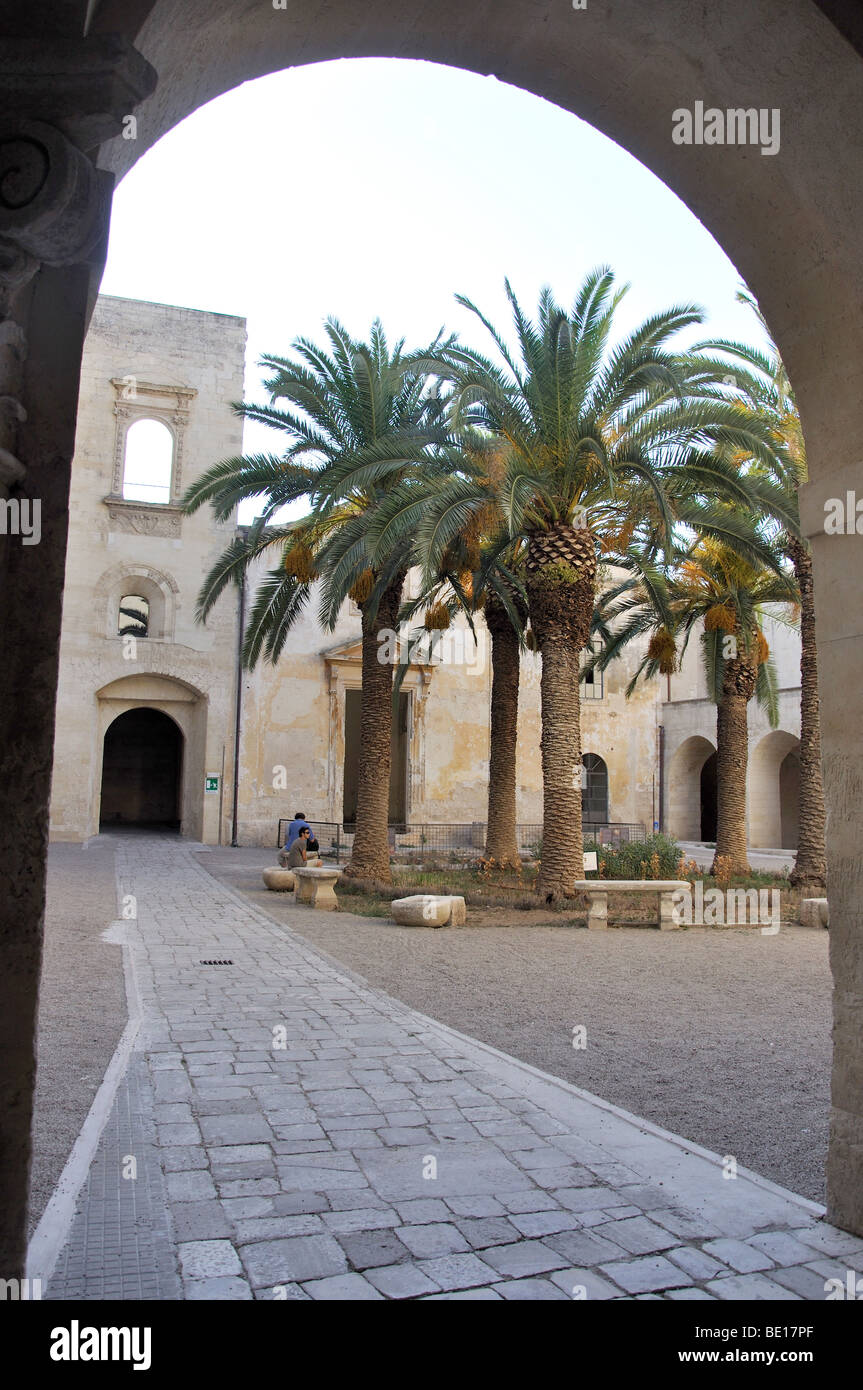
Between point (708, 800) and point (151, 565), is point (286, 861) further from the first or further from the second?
point (708, 800)

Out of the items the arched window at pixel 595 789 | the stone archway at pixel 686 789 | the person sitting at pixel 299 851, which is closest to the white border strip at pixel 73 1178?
the person sitting at pixel 299 851

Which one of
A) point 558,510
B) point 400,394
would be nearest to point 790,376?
point 558,510

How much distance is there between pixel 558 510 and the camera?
13.8 metres

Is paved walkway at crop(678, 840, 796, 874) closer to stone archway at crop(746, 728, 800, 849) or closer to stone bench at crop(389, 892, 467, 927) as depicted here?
stone archway at crop(746, 728, 800, 849)

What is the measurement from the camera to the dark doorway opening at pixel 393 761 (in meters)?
29.8

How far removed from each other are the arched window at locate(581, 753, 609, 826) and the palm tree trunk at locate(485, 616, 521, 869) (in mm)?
12919

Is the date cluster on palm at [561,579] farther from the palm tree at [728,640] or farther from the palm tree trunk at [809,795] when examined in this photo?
the palm tree at [728,640]

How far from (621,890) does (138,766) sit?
23.6 meters

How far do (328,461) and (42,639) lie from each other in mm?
13475

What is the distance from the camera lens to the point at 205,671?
25.1 meters

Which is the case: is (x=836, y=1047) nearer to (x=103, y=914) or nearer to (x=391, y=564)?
(x=103, y=914)

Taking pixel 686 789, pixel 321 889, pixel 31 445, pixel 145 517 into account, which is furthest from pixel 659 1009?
A: pixel 686 789

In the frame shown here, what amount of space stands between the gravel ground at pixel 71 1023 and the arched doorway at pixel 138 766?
19.8m

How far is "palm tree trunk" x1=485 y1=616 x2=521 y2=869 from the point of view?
17.5 metres
